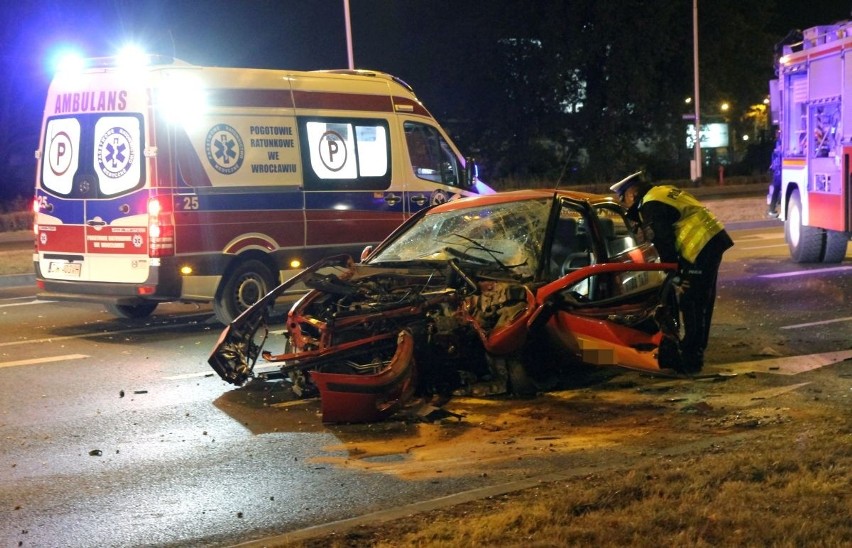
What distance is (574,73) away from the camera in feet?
154

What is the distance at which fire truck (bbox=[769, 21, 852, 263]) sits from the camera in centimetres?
1288

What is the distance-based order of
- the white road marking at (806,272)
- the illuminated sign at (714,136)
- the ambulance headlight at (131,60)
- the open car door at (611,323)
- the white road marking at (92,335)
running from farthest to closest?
the illuminated sign at (714,136) < the white road marking at (806,272) < the ambulance headlight at (131,60) < the white road marking at (92,335) < the open car door at (611,323)

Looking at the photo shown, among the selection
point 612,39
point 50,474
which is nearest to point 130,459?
point 50,474

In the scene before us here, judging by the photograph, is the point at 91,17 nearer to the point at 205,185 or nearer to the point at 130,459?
the point at 205,185

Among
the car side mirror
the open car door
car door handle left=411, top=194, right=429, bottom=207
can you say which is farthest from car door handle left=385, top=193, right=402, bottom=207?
the open car door

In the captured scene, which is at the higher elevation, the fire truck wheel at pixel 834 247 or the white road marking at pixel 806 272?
the fire truck wheel at pixel 834 247

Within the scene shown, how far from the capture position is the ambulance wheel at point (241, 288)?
10.8 m

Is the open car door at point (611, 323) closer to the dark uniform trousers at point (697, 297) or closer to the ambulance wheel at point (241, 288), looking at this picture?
the dark uniform trousers at point (697, 297)

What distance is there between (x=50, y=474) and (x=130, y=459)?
0.47 meters

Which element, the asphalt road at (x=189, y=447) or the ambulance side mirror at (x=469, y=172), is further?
the ambulance side mirror at (x=469, y=172)

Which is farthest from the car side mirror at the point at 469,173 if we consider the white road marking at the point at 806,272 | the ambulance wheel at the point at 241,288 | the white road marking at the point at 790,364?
the white road marking at the point at 790,364

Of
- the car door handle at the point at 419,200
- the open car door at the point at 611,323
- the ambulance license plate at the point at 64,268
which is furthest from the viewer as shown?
the car door handle at the point at 419,200

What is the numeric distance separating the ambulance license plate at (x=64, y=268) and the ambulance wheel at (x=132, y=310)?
0.88 meters

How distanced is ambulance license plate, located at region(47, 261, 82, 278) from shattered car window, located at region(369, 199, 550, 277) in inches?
155
